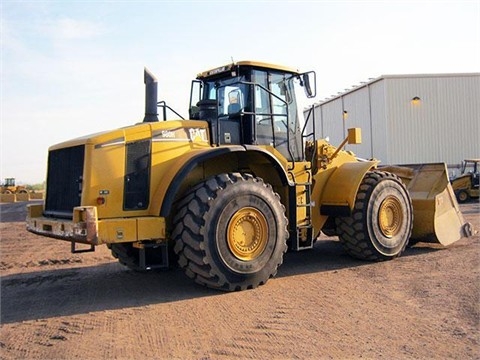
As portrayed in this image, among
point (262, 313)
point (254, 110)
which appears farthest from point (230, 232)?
point (254, 110)

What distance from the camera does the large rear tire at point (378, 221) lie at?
8453mm

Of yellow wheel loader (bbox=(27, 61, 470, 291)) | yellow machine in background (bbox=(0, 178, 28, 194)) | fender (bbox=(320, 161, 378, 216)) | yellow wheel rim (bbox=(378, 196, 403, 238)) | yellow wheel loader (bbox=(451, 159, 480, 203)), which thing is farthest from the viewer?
yellow machine in background (bbox=(0, 178, 28, 194))

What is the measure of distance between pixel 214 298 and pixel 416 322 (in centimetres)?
242

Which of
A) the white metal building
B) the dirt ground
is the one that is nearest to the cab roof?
the dirt ground

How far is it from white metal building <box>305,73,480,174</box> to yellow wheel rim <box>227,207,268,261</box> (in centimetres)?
2273

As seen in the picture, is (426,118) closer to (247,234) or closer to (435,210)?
(435,210)

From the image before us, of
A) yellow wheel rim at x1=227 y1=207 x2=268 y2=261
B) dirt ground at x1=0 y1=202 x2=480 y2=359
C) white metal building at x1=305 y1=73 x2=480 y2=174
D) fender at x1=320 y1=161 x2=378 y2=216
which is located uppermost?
white metal building at x1=305 y1=73 x2=480 y2=174

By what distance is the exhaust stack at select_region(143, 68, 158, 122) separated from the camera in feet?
24.1

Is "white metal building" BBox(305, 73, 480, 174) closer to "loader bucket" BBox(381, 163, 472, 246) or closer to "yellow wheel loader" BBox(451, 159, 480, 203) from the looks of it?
"yellow wheel loader" BBox(451, 159, 480, 203)

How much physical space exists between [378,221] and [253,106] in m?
2.97

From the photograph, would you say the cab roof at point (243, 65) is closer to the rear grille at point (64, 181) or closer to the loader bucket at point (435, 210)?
the rear grille at point (64, 181)

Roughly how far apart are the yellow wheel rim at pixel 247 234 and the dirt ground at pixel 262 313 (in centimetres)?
54

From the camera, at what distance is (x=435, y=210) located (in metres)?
9.38

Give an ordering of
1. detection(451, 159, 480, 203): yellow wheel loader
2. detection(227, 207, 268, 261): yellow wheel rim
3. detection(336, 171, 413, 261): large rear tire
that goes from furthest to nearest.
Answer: detection(451, 159, 480, 203): yellow wheel loader → detection(336, 171, 413, 261): large rear tire → detection(227, 207, 268, 261): yellow wheel rim
